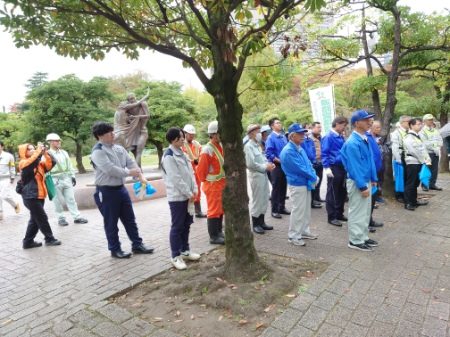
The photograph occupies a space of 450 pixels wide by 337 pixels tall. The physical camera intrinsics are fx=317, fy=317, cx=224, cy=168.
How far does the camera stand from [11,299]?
363cm

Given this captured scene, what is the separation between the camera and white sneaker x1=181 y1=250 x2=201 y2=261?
4418 millimetres

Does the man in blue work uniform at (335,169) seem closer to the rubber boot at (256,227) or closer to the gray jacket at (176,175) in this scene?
the rubber boot at (256,227)

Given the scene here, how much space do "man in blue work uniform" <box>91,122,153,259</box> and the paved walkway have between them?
301 millimetres

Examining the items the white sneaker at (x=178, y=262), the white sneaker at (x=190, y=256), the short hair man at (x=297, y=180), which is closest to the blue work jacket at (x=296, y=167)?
the short hair man at (x=297, y=180)

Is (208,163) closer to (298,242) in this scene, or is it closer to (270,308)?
(298,242)

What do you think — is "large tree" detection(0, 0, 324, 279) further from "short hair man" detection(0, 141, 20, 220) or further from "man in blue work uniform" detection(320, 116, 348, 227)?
"short hair man" detection(0, 141, 20, 220)

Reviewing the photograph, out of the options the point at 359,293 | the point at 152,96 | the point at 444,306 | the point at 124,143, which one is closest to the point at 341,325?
the point at 359,293

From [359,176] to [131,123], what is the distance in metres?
6.86

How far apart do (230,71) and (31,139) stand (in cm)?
2215

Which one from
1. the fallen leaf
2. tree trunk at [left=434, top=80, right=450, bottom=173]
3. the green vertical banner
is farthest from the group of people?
the green vertical banner

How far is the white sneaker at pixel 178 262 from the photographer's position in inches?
161

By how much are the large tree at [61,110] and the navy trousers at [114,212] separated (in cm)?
1821

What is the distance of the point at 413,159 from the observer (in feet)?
22.0

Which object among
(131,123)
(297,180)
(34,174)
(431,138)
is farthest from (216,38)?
(431,138)
